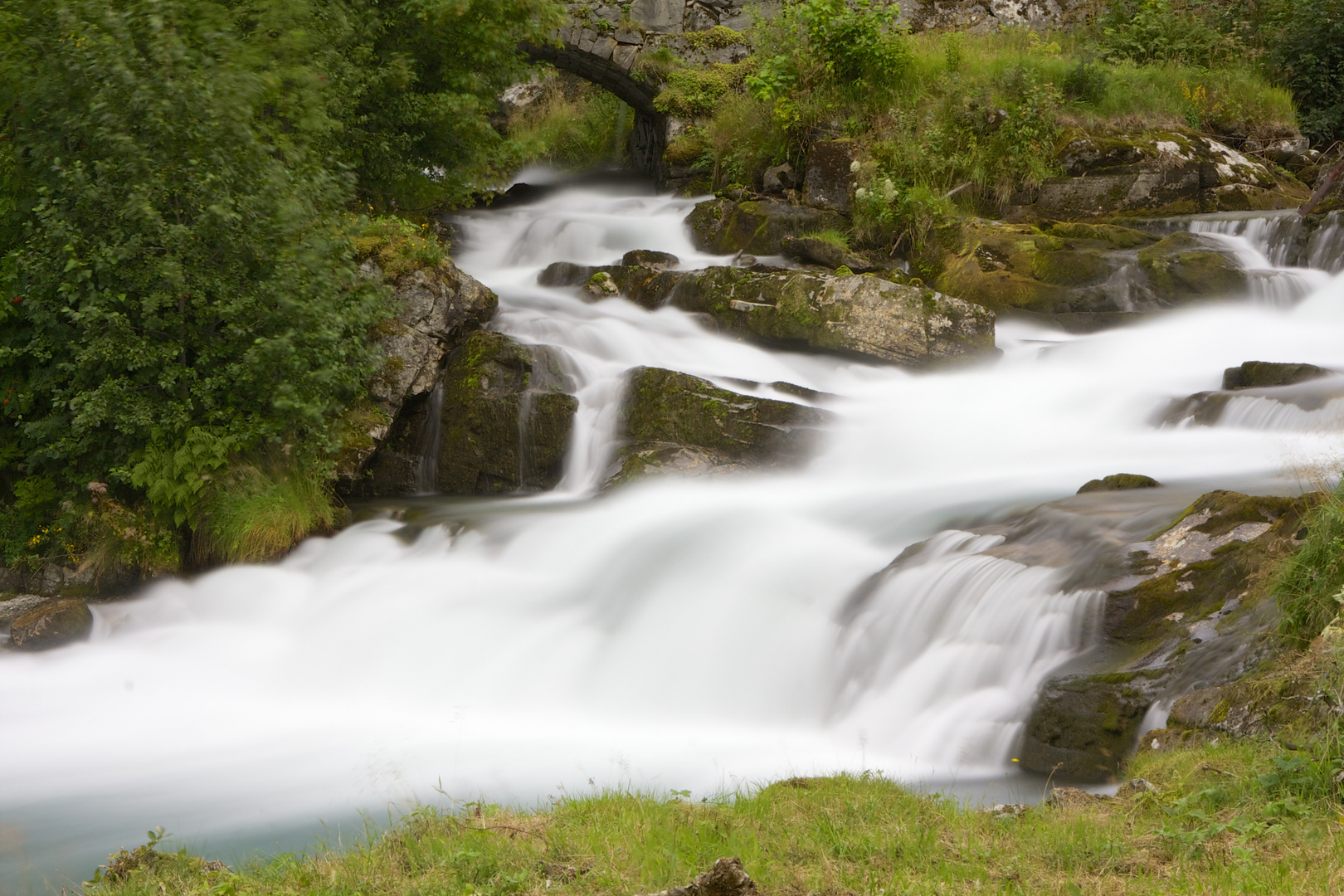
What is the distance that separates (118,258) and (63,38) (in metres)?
1.70

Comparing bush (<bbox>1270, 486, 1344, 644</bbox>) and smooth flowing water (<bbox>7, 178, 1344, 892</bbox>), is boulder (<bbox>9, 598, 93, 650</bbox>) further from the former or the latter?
bush (<bbox>1270, 486, 1344, 644</bbox>)

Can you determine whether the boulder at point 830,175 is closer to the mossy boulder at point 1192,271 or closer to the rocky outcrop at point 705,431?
the mossy boulder at point 1192,271

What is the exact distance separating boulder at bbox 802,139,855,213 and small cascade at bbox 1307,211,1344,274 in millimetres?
6112

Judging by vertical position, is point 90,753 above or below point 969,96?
below

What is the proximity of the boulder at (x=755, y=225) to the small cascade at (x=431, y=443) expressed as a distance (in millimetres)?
6100

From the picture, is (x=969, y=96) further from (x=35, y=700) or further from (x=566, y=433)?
(x=35, y=700)

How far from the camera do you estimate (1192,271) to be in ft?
41.3

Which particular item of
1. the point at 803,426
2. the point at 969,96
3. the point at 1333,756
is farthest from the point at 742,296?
the point at 1333,756

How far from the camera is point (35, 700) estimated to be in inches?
274

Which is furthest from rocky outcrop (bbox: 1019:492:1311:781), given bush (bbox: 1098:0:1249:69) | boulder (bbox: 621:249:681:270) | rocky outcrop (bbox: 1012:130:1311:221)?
bush (bbox: 1098:0:1249:69)

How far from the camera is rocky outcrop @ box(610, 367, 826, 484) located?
9.94 m

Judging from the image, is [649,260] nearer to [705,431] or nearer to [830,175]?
[830,175]

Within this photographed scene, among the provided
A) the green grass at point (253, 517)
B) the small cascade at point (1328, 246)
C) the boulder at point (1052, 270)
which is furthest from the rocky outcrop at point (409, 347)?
the small cascade at point (1328, 246)

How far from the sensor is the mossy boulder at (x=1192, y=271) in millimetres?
12445
